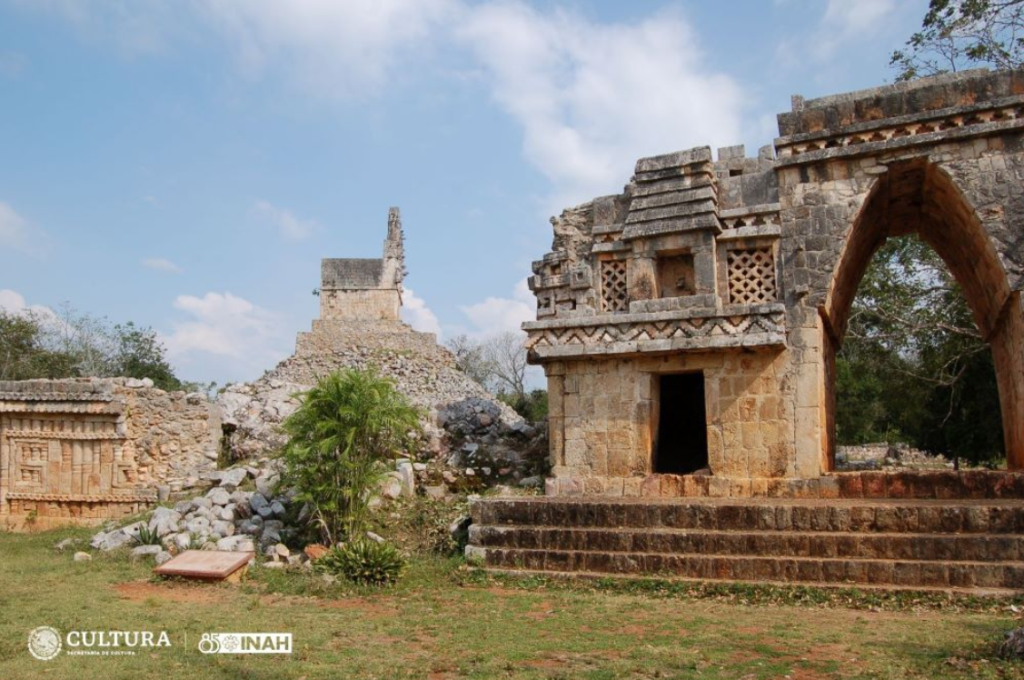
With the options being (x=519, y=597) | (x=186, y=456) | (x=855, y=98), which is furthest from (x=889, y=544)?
(x=186, y=456)

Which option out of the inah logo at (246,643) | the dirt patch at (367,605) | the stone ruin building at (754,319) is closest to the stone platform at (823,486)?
the stone ruin building at (754,319)

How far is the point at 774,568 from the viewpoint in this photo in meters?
7.27

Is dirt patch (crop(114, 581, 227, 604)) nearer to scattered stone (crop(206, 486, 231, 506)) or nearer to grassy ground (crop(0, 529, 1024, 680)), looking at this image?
grassy ground (crop(0, 529, 1024, 680))

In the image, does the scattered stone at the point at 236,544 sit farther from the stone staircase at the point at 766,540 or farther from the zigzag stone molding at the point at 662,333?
the zigzag stone molding at the point at 662,333

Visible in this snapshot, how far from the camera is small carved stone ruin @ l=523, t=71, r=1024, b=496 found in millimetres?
9125

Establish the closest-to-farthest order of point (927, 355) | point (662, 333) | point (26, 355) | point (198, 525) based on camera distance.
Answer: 1. point (662, 333)
2. point (198, 525)
3. point (927, 355)
4. point (26, 355)

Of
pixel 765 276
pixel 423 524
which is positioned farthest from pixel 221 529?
pixel 765 276

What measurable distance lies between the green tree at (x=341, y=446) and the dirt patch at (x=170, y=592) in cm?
163

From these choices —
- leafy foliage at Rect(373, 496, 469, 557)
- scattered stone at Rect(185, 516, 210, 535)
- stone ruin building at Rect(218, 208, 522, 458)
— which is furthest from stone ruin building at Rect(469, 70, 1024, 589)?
stone ruin building at Rect(218, 208, 522, 458)

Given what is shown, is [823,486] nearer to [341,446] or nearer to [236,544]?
[341,446]

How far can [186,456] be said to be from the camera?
13836mm

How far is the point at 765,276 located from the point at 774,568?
4062 mm

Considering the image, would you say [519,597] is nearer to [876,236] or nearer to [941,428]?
[876,236]

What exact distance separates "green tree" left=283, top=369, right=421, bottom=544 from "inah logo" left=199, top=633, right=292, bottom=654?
10.9 ft
